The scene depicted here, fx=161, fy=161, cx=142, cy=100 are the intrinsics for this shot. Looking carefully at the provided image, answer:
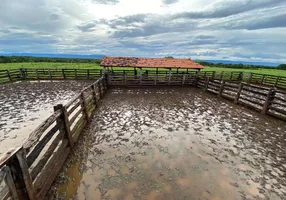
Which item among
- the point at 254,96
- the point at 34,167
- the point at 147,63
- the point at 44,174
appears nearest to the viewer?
the point at 34,167

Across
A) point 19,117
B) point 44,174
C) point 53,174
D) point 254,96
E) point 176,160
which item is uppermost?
point 254,96

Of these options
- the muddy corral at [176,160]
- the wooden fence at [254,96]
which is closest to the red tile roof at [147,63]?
the wooden fence at [254,96]

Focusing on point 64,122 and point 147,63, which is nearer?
point 64,122

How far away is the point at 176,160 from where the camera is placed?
459 centimetres

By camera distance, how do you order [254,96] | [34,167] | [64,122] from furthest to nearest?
[254,96] < [64,122] < [34,167]

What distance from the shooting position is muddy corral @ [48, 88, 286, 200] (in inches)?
138

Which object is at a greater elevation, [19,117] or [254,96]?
[254,96]

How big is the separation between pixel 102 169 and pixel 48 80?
64.4ft

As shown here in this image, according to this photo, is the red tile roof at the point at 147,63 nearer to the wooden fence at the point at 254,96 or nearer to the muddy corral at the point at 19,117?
the wooden fence at the point at 254,96

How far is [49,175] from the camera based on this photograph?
345cm

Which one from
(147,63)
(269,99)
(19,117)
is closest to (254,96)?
(269,99)

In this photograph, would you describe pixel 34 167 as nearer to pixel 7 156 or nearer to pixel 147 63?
pixel 7 156

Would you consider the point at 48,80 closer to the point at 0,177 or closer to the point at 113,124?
the point at 113,124

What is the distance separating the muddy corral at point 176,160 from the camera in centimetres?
350
